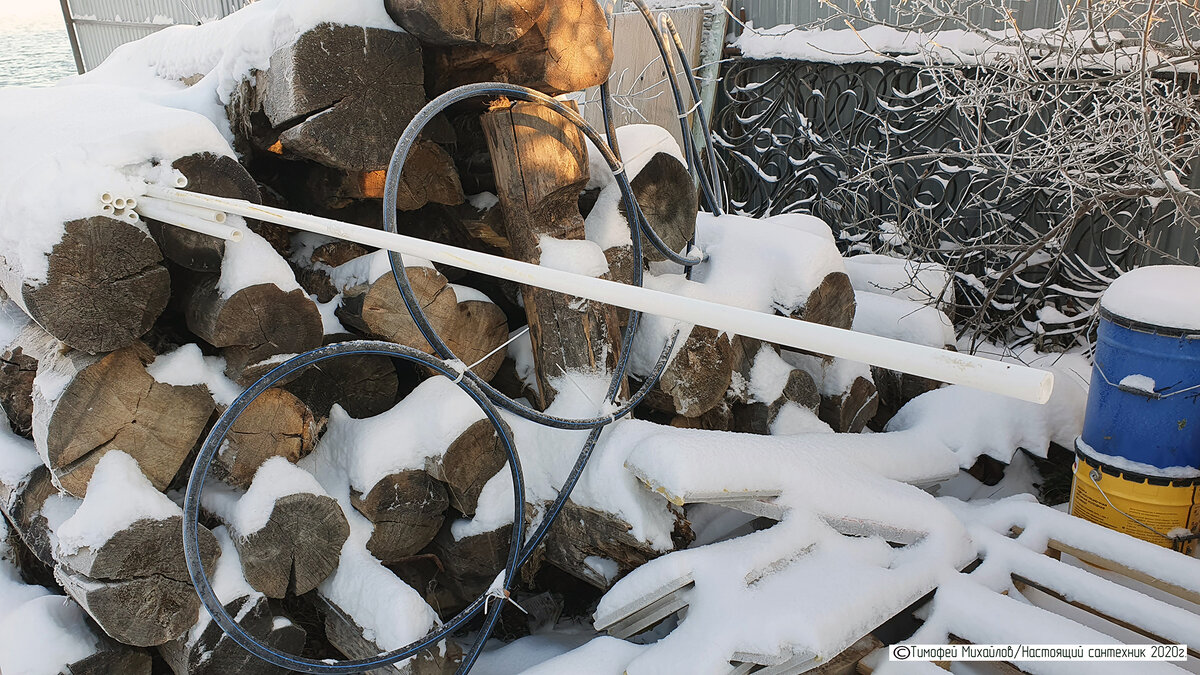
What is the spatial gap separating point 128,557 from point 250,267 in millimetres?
730

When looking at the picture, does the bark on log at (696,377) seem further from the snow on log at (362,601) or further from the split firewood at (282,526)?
the split firewood at (282,526)

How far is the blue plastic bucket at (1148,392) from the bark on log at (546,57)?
5.87 feet

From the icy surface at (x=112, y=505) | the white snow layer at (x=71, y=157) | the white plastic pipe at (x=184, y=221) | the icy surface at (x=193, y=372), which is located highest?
the white snow layer at (x=71, y=157)

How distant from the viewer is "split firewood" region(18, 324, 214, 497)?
186cm

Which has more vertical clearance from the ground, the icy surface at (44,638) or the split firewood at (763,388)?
the split firewood at (763,388)

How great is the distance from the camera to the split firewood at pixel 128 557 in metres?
1.81

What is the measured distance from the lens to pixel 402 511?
226 centimetres

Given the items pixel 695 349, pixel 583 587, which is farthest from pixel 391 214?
pixel 583 587

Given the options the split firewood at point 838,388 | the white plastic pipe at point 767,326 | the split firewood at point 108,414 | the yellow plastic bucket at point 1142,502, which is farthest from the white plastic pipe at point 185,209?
the yellow plastic bucket at point 1142,502

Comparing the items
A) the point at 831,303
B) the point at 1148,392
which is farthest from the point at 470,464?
the point at 1148,392

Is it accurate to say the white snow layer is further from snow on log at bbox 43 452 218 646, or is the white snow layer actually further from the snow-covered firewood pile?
snow on log at bbox 43 452 218 646

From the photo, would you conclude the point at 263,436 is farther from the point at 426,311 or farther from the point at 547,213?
the point at 547,213

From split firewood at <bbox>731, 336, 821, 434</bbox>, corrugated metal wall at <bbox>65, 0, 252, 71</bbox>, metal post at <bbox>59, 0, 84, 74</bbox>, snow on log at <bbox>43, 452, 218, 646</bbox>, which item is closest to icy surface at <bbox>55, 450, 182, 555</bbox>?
snow on log at <bbox>43, 452, 218, 646</bbox>

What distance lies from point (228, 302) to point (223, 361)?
276mm
